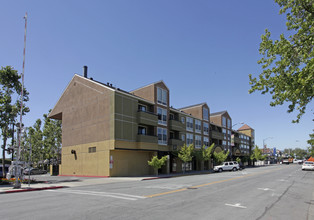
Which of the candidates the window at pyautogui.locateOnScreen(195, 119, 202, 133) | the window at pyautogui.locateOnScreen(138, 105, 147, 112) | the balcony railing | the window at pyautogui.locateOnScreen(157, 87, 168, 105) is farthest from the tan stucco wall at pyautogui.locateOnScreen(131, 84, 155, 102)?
the window at pyautogui.locateOnScreen(195, 119, 202, 133)

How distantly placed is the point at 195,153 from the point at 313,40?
35.6 metres

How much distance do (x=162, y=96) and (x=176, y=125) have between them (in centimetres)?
542

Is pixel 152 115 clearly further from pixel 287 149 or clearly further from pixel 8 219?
pixel 287 149

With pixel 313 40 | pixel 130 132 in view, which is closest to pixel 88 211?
pixel 313 40

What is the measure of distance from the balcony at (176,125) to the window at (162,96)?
10.7ft

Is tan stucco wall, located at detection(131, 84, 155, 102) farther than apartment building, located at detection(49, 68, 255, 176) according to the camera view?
Yes

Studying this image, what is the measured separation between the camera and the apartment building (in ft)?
102

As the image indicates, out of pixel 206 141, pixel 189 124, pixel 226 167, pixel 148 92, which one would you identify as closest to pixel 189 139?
pixel 189 124

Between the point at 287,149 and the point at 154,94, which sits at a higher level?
the point at 154,94

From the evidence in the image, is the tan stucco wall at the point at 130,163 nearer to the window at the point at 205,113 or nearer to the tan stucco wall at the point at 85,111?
the tan stucco wall at the point at 85,111

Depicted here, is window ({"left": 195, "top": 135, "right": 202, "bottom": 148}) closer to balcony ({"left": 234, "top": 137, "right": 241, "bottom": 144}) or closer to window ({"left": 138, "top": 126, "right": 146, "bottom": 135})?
window ({"left": 138, "top": 126, "right": 146, "bottom": 135})

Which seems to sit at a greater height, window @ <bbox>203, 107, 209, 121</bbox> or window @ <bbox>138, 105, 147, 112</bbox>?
window @ <bbox>203, 107, 209, 121</bbox>

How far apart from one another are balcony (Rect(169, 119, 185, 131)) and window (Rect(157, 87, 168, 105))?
3251mm

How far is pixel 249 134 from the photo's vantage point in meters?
88.6
